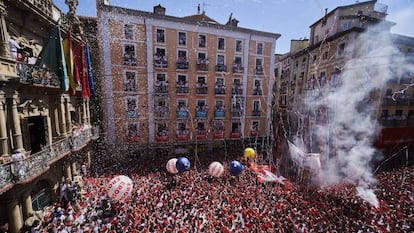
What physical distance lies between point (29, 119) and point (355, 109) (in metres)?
24.2

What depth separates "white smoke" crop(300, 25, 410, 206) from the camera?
14716 millimetres

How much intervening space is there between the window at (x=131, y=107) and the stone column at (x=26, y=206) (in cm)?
969

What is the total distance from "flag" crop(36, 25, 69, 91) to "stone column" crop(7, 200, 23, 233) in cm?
512

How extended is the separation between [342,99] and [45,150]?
72.0ft

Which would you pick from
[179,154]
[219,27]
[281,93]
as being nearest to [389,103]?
[281,93]

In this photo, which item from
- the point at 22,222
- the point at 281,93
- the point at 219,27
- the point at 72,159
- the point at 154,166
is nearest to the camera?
the point at 22,222

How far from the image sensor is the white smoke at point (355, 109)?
579 inches

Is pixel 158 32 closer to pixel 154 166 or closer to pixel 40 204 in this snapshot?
pixel 154 166

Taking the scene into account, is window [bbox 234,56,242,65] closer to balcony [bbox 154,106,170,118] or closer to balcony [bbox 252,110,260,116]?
A: balcony [bbox 252,110,260,116]

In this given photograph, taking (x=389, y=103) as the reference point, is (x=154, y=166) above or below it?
below

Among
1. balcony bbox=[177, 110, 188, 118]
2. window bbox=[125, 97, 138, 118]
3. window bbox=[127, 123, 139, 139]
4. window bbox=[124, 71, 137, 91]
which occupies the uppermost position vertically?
window bbox=[124, 71, 137, 91]

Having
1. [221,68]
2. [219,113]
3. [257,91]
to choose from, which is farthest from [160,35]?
[257,91]

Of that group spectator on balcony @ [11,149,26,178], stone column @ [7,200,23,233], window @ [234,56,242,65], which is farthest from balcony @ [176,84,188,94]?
stone column @ [7,200,23,233]

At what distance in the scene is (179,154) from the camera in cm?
1838
